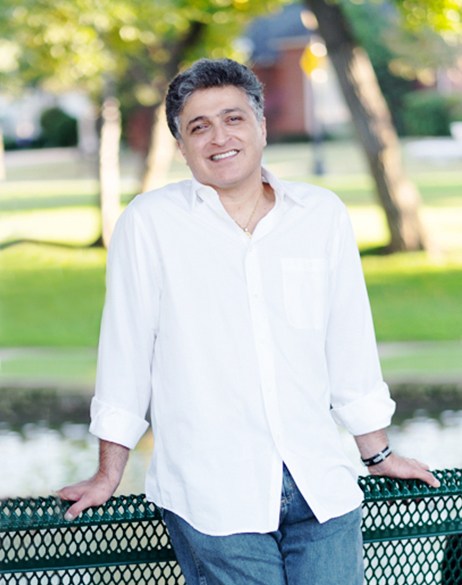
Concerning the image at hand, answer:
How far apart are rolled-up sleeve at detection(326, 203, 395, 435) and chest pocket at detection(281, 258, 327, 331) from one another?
4 centimetres

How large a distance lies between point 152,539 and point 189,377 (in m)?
0.39

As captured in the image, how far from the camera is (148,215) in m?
2.14

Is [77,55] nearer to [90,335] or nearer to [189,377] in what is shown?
[90,335]

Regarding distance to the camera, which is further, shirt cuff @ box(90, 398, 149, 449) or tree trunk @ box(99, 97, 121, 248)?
tree trunk @ box(99, 97, 121, 248)

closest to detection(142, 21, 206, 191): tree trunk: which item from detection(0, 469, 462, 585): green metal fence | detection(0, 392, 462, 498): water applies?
detection(0, 392, 462, 498): water

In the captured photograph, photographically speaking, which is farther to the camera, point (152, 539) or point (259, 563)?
point (152, 539)

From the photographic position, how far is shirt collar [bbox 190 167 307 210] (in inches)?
85.2

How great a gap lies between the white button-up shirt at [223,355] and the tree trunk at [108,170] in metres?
14.7

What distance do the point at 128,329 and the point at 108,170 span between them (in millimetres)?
15358

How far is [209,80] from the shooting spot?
7.13 feet

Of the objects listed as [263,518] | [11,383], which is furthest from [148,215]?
[11,383]

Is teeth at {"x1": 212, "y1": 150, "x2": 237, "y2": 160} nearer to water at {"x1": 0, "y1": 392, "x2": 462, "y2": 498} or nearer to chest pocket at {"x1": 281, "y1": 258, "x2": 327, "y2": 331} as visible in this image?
chest pocket at {"x1": 281, "y1": 258, "x2": 327, "y2": 331}

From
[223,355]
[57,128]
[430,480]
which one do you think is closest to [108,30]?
[430,480]

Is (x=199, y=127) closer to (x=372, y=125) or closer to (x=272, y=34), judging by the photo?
(x=372, y=125)
